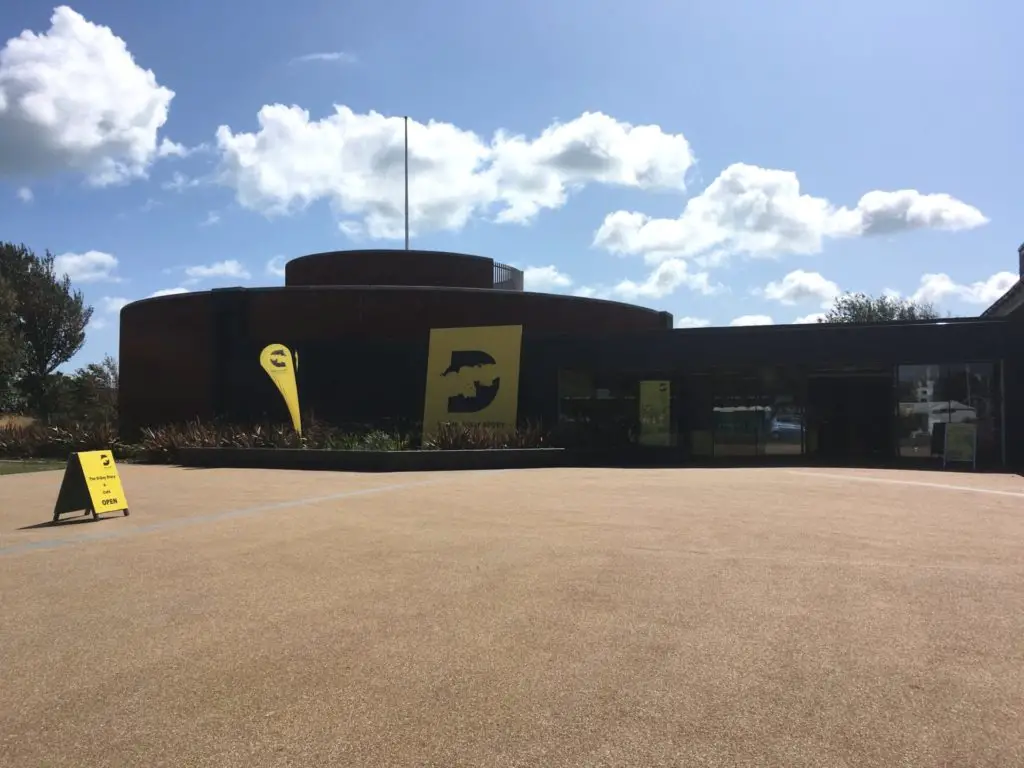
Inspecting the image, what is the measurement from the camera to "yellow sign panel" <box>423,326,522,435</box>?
74.5ft

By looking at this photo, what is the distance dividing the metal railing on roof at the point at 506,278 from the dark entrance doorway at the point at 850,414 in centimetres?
1384

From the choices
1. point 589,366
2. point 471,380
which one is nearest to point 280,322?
point 471,380

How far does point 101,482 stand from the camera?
11109 millimetres

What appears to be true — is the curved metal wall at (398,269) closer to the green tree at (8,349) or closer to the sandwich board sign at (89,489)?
the sandwich board sign at (89,489)

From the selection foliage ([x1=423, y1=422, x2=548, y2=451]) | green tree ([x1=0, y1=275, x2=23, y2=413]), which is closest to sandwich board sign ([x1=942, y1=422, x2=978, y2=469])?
foliage ([x1=423, y1=422, x2=548, y2=451])

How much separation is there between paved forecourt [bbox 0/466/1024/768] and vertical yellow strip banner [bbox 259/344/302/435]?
37.0 ft

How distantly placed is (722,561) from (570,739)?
4.15 m

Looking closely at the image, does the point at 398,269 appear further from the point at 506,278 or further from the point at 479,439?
the point at 479,439

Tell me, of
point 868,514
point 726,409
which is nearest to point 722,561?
point 868,514

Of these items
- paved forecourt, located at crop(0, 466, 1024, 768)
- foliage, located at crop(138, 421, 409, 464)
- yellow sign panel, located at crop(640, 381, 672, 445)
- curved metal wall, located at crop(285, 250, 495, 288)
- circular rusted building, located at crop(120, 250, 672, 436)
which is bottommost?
paved forecourt, located at crop(0, 466, 1024, 768)

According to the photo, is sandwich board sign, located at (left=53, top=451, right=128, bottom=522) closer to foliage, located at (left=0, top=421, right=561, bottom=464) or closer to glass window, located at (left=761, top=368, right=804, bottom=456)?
foliage, located at (left=0, top=421, right=561, bottom=464)

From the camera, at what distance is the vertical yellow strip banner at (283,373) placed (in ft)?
70.8

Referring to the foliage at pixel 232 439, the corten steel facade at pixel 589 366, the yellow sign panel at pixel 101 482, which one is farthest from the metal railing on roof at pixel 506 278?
the yellow sign panel at pixel 101 482

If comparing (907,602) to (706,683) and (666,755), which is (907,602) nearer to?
(706,683)
